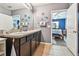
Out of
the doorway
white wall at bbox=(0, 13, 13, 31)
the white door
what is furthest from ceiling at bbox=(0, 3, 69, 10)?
the white door

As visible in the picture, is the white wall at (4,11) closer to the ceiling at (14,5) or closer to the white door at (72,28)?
the ceiling at (14,5)

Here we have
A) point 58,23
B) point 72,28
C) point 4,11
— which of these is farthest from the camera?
point 72,28

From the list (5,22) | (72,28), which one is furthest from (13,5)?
(72,28)

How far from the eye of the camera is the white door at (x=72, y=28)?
287cm

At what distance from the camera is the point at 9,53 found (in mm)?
2191

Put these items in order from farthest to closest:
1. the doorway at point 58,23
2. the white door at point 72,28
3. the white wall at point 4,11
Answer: the white door at point 72,28
the doorway at point 58,23
the white wall at point 4,11

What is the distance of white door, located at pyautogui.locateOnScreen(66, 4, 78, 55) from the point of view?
9.41ft

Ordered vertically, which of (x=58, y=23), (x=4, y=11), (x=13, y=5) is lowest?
(x=58, y=23)

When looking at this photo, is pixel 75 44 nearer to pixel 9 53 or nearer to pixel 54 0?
pixel 54 0

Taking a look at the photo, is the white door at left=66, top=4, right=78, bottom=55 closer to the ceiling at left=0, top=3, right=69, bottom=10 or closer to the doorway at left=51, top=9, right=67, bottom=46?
the doorway at left=51, top=9, right=67, bottom=46

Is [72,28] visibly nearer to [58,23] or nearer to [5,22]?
[58,23]

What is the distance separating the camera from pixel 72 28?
10.3ft

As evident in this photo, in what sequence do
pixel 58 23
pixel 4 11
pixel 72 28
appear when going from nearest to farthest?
pixel 4 11 < pixel 58 23 < pixel 72 28

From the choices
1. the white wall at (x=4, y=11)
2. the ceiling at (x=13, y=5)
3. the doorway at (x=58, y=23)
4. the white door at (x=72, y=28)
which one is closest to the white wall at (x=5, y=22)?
the white wall at (x=4, y=11)
